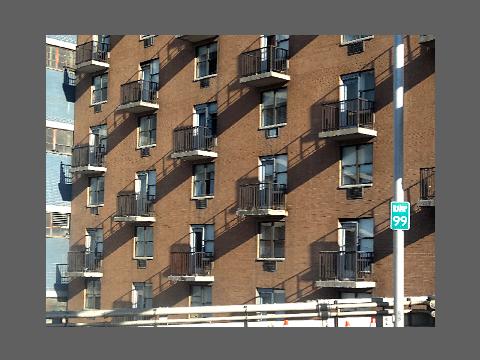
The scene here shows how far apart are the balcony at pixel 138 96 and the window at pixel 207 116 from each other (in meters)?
1.37

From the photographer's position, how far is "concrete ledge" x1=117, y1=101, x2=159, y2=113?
91.1ft

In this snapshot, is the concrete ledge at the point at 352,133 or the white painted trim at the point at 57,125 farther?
the white painted trim at the point at 57,125

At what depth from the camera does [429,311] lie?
2223 centimetres

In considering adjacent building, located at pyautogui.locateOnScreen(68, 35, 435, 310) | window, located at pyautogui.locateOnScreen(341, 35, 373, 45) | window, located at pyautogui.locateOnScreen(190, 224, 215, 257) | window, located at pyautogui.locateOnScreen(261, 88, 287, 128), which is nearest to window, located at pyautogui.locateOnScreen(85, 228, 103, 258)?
adjacent building, located at pyautogui.locateOnScreen(68, 35, 435, 310)

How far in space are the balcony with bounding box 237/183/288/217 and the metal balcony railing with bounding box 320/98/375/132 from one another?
2.23 meters

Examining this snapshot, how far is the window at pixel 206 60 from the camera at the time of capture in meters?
27.1

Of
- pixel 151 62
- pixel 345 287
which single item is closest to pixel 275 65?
pixel 151 62

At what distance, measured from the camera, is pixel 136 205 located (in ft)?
91.3

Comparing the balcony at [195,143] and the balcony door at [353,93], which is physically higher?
the balcony door at [353,93]

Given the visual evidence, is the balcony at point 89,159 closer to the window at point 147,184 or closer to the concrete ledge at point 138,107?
the window at point 147,184

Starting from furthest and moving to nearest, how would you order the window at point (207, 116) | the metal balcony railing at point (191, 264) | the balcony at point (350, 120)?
the window at point (207, 116) < the metal balcony railing at point (191, 264) < the balcony at point (350, 120)

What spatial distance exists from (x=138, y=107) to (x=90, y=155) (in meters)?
2.03

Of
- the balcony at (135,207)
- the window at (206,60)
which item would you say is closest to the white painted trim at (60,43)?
the window at (206,60)

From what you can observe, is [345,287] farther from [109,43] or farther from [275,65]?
[109,43]
